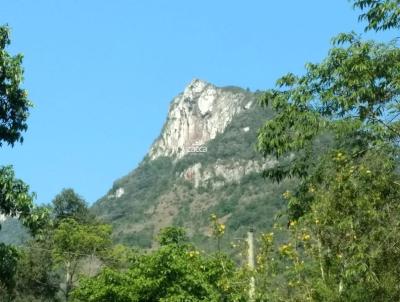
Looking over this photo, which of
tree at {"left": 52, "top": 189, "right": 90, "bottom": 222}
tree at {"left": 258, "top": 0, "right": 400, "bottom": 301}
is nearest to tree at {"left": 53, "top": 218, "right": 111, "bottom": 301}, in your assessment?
tree at {"left": 52, "top": 189, "right": 90, "bottom": 222}

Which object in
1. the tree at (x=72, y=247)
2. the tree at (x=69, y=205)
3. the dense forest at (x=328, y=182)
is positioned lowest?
the dense forest at (x=328, y=182)

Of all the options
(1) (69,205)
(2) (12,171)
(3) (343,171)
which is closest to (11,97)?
(2) (12,171)

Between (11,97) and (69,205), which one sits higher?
(69,205)

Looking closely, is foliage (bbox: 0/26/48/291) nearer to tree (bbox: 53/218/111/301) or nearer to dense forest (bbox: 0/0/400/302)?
dense forest (bbox: 0/0/400/302)

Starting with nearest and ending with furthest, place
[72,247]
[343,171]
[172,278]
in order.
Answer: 1. [343,171]
2. [172,278]
3. [72,247]

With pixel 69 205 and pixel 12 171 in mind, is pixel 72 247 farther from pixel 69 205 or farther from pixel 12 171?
pixel 12 171

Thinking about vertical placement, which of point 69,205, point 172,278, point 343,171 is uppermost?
point 69,205

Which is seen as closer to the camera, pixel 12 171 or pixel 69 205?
pixel 12 171

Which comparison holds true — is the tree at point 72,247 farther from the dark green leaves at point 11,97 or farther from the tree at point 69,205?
the dark green leaves at point 11,97

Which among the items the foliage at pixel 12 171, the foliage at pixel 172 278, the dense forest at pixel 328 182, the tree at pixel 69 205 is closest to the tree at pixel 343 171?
the dense forest at pixel 328 182

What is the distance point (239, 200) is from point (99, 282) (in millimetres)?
153979

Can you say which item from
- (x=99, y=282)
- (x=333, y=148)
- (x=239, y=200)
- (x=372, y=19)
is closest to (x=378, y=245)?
(x=333, y=148)

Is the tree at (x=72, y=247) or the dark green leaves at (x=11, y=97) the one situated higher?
the tree at (x=72, y=247)

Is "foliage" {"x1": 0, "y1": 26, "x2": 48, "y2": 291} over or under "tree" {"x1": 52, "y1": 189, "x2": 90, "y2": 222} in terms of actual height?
under
